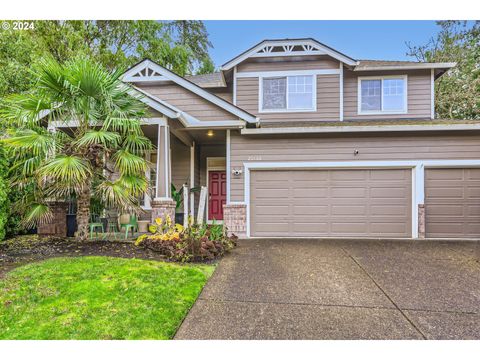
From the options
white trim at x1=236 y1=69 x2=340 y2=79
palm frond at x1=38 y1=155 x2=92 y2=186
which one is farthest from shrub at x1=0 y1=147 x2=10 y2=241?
white trim at x1=236 y1=69 x2=340 y2=79

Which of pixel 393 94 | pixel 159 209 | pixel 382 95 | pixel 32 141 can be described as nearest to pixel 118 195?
pixel 159 209

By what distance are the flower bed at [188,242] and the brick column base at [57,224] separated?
3.02 m


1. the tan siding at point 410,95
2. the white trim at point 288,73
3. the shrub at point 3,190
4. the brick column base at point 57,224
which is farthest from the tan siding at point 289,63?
the shrub at point 3,190

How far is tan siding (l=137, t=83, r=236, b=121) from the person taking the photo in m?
8.43

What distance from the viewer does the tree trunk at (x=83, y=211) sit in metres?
6.51

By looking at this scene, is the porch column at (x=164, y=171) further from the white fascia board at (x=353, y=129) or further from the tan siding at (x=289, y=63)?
the tan siding at (x=289, y=63)

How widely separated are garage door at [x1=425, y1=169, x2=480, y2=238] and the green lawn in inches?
272

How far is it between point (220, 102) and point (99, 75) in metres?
3.36

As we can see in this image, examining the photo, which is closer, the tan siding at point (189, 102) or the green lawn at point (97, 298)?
the green lawn at point (97, 298)

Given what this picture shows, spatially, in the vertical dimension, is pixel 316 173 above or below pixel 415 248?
above

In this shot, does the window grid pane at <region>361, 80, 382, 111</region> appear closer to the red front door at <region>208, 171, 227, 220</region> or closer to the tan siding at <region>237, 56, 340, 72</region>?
the tan siding at <region>237, 56, 340, 72</region>

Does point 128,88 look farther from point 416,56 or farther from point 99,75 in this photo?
point 416,56
